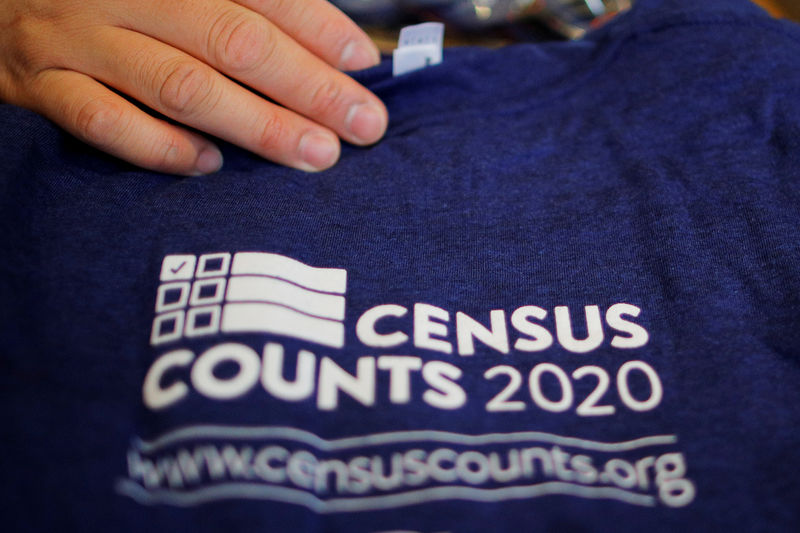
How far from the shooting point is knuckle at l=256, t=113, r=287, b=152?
601 millimetres

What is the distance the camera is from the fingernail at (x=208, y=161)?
24.0 inches

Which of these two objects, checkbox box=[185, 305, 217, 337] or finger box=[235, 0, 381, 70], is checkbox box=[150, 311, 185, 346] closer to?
checkbox box=[185, 305, 217, 337]

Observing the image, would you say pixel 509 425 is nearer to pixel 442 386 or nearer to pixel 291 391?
pixel 442 386

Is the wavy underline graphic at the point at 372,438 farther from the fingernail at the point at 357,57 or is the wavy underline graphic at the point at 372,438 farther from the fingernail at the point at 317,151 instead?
the fingernail at the point at 357,57

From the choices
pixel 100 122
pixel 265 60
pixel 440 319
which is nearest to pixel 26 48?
pixel 100 122

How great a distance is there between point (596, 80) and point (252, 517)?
22.3 inches

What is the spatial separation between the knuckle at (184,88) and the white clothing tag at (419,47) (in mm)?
204

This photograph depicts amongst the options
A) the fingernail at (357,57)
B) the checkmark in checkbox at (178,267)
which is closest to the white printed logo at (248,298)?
the checkmark in checkbox at (178,267)

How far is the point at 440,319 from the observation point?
1.66 ft

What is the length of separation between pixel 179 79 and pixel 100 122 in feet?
0.27

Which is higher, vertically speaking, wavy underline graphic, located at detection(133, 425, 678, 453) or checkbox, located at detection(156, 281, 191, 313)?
checkbox, located at detection(156, 281, 191, 313)

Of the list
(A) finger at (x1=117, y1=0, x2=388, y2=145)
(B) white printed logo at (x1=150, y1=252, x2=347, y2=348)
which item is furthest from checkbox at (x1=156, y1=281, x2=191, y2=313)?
(A) finger at (x1=117, y1=0, x2=388, y2=145)

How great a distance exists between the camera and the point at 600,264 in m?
0.54

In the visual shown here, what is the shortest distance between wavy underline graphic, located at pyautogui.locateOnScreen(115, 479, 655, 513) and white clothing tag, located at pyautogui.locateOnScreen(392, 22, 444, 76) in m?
0.45
